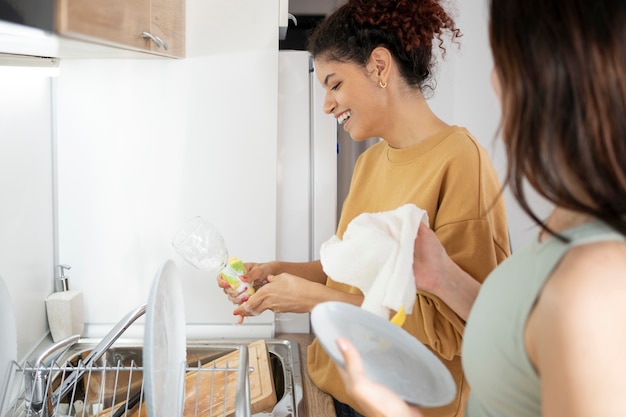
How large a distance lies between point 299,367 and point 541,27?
1.04m

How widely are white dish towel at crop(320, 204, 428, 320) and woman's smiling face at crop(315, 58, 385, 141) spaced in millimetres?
302

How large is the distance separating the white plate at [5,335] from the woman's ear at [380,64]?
28.9 inches

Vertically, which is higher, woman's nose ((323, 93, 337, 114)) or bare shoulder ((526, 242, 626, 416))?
woman's nose ((323, 93, 337, 114))

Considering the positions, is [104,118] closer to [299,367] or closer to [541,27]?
[299,367]

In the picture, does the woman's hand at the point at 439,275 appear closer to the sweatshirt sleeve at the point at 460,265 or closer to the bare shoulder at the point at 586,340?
the sweatshirt sleeve at the point at 460,265

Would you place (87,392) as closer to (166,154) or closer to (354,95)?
(166,154)

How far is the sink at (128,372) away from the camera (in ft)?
4.28

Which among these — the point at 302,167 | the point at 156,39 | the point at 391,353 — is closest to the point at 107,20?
the point at 156,39

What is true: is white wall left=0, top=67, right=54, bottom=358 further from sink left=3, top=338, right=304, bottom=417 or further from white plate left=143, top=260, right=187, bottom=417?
white plate left=143, top=260, right=187, bottom=417

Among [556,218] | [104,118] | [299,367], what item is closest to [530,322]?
[556,218]

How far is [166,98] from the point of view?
155cm

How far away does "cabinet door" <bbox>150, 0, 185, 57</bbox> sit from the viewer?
3.94 ft

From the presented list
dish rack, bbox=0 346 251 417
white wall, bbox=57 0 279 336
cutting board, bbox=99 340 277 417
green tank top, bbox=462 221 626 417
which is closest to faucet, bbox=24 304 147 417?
dish rack, bbox=0 346 251 417

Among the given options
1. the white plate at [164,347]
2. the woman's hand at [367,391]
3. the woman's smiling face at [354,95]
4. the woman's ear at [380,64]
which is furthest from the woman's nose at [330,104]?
the woman's hand at [367,391]
